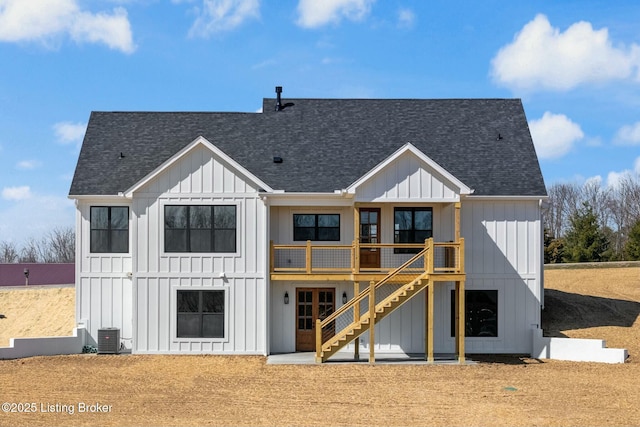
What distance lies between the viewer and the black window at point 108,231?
24766mm

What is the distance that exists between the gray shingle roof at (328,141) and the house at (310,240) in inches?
2.7

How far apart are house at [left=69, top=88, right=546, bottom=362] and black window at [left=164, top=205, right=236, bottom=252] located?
→ 46 millimetres

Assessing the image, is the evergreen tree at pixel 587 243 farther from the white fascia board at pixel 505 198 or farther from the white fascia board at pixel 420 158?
the white fascia board at pixel 420 158

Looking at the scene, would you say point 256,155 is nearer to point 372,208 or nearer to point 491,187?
point 372,208

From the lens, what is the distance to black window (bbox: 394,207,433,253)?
2459cm

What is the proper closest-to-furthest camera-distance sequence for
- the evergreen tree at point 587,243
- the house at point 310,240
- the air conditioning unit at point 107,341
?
the house at point 310,240 → the air conditioning unit at point 107,341 → the evergreen tree at point 587,243

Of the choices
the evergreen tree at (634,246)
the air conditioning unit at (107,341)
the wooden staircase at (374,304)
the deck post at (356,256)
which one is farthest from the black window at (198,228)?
the evergreen tree at (634,246)

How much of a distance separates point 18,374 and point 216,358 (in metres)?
5.77

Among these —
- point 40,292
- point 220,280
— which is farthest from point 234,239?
point 40,292

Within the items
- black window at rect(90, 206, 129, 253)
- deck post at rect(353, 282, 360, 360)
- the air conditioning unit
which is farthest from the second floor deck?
the air conditioning unit

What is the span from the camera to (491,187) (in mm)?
24891

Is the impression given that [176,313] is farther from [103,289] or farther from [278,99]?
[278,99]

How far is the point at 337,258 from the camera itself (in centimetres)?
2441

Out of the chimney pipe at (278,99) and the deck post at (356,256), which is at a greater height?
the chimney pipe at (278,99)
